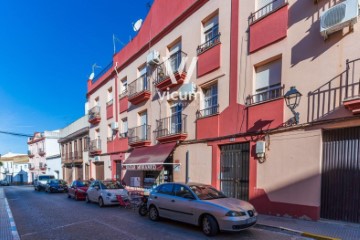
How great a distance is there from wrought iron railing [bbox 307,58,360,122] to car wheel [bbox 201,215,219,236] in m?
4.38

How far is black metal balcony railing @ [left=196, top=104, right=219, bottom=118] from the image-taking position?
450 inches

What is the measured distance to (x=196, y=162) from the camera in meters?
12.2

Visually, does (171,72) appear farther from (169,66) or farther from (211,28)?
(211,28)

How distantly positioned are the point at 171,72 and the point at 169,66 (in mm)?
711

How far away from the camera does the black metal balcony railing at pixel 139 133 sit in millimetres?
16336

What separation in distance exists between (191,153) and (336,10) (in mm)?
8334

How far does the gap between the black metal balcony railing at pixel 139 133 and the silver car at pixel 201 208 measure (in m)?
7.43

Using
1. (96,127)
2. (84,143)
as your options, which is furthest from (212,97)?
(84,143)

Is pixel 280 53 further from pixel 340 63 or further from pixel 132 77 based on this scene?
pixel 132 77

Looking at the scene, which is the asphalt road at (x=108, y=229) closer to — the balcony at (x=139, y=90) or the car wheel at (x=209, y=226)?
the car wheel at (x=209, y=226)

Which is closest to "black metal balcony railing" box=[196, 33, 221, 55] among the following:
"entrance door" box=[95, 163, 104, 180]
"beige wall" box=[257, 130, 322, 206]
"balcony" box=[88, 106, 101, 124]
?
"beige wall" box=[257, 130, 322, 206]

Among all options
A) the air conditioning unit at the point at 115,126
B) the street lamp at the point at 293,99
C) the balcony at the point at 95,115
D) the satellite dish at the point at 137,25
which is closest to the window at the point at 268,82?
the street lamp at the point at 293,99

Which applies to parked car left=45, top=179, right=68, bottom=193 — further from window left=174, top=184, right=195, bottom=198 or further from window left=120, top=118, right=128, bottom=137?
window left=174, top=184, right=195, bottom=198

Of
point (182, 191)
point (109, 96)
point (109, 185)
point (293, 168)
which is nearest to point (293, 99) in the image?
point (293, 168)
